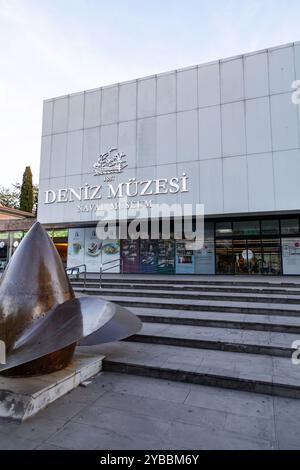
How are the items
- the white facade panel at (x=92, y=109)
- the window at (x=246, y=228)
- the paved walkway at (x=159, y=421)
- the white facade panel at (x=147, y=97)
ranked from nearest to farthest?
the paved walkway at (x=159, y=421), the white facade panel at (x=147, y=97), the window at (x=246, y=228), the white facade panel at (x=92, y=109)

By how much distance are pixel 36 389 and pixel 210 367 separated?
249 cm

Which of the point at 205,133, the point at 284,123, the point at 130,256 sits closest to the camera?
the point at 284,123

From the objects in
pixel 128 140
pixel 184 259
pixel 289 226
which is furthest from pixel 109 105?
pixel 289 226

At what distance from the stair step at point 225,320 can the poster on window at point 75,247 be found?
42.0 feet

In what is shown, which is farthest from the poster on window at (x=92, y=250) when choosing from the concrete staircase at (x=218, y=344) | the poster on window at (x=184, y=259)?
the concrete staircase at (x=218, y=344)

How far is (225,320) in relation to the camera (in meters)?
6.86

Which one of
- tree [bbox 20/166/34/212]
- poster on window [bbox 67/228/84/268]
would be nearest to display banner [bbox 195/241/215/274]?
poster on window [bbox 67/228/84/268]

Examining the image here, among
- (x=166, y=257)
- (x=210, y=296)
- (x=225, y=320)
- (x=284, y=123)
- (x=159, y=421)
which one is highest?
(x=284, y=123)

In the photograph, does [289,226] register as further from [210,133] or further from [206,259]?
[210,133]

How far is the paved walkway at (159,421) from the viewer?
2998 mm

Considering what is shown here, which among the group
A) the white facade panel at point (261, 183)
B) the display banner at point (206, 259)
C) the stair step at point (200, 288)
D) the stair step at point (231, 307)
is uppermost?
the white facade panel at point (261, 183)

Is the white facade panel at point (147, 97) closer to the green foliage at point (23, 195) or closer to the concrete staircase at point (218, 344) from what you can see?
the concrete staircase at point (218, 344)

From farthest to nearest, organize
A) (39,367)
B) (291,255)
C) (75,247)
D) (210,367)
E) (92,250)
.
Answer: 1. (75,247)
2. (92,250)
3. (291,255)
4. (210,367)
5. (39,367)

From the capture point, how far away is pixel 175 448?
292 cm
